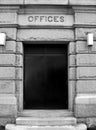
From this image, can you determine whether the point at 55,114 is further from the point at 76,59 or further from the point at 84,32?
the point at 84,32

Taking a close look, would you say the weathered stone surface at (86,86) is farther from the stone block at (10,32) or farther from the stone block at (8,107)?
the stone block at (10,32)

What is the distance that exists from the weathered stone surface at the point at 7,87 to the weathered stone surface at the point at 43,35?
186 centimetres

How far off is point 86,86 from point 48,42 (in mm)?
2443

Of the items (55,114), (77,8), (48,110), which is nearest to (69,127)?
Answer: (55,114)

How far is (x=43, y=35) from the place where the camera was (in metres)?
7.83

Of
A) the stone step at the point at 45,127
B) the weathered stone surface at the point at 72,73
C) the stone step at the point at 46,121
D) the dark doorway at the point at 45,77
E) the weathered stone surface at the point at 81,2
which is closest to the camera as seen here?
the stone step at the point at 45,127

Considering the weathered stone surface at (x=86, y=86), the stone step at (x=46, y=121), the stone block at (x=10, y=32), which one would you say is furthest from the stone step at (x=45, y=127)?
the stone block at (x=10, y=32)

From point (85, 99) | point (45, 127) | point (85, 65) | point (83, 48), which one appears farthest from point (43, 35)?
point (45, 127)

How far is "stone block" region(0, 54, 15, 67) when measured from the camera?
24.9 ft

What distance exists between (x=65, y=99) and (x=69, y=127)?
149 cm

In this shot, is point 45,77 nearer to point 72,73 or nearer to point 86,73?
point 72,73

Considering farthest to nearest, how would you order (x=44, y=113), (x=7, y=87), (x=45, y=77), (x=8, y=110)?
(x=45, y=77) → (x=44, y=113) → (x=7, y=87) → (x=8, y=110)

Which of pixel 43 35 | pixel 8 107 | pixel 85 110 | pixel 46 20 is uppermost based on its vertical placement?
pixel 46 20

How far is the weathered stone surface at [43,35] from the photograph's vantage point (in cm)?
782
